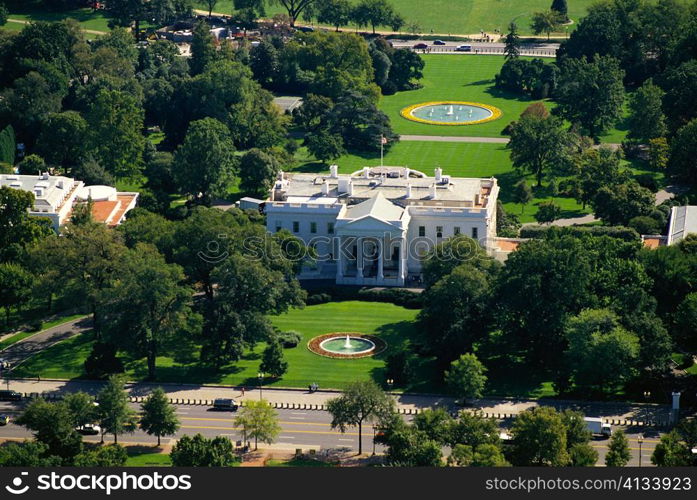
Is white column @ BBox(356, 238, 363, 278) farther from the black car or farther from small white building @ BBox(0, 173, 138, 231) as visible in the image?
the black car

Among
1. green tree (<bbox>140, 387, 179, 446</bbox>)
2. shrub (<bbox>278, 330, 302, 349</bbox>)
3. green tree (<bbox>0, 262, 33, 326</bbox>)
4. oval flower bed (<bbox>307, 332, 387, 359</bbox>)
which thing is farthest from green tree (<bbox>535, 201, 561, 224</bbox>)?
green tree (<bbox>140, 387, 179, 446</bbox>)

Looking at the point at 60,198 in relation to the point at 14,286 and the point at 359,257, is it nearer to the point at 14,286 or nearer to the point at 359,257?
the point at 14,286

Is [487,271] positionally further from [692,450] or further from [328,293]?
[692,450]

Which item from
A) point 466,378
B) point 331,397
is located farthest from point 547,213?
point 331,397

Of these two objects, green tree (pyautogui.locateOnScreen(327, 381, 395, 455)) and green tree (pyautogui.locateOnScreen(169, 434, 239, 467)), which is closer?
green tree (pyautogui.locateOnScreen(169, 434, 239, 467))

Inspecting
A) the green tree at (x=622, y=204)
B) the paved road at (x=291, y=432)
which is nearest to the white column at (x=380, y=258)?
the green tree at (x=622, y=204)

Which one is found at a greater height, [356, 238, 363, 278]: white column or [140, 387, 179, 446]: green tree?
[356, 238, 363, 278]: white column

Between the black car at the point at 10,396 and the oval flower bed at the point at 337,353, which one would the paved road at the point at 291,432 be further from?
the oval flower bed at the point at 337,353
